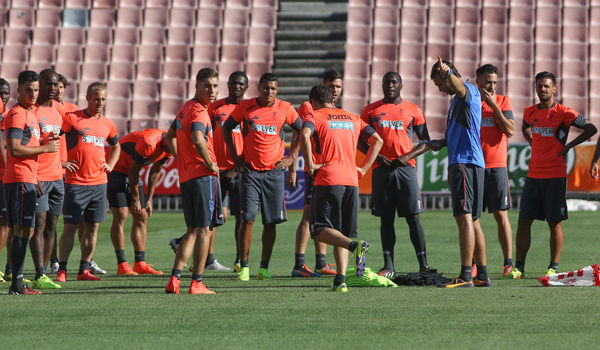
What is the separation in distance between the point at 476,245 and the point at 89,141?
4.45m

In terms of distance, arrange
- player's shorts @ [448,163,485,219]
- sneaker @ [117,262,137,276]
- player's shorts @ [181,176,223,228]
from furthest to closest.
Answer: sneaker @ [117,262,137,276] < player's shorts @ [448,163,485,219] < player's shorts @ [181,176,223,228]

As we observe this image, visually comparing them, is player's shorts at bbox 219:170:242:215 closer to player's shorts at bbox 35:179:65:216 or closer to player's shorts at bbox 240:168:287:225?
player's shorts at bbox 240:168:287:225

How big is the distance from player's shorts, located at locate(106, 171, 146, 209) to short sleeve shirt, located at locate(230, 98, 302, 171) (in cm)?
164

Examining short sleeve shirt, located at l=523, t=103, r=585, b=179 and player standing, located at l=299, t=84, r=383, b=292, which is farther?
short sleeve shirt, located at l=523, t=103, r=585, b=179

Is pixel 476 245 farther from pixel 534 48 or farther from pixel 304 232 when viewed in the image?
pixel 534 48

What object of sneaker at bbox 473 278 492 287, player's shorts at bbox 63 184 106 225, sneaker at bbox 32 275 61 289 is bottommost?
sneaker at bbox 32 275 61 289

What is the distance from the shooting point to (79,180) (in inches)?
314

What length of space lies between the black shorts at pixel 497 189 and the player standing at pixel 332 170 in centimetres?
177

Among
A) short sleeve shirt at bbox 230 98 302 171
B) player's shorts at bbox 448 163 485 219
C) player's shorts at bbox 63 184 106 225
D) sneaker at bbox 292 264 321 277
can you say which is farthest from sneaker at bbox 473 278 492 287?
player's shorts at bbox 63 184 106 225

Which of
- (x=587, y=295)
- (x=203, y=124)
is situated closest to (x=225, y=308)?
(x=203, y=124)

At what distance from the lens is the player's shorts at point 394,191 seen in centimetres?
775

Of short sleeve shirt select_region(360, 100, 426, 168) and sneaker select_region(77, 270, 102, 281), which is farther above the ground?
short sleeve shirt select_region(360, 100, 426, 168)

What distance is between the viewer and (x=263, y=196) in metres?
7.75

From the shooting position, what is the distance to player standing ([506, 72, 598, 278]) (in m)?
7.77
